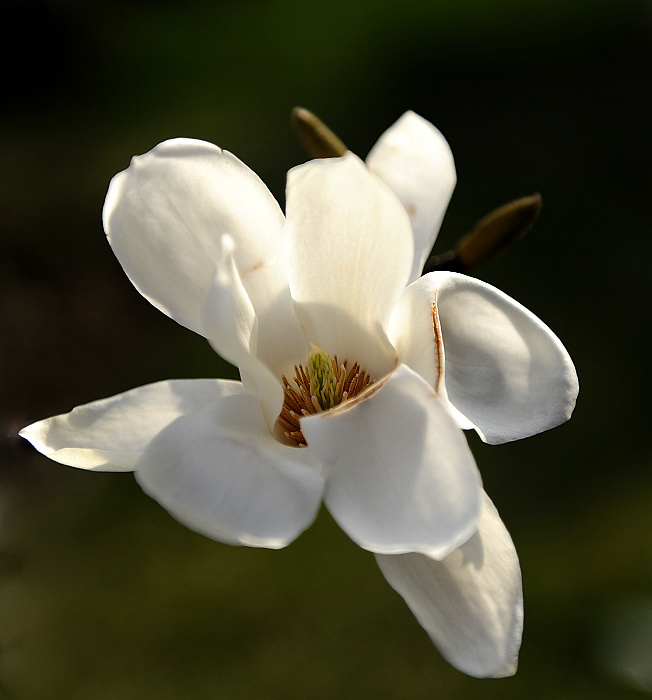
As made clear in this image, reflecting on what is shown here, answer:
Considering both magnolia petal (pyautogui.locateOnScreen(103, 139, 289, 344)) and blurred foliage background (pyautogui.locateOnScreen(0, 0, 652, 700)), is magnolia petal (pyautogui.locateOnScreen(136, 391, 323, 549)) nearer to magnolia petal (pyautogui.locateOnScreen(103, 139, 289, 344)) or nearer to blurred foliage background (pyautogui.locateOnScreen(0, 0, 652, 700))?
magnolia petal (pyautogui.locateOnScreen(103, 139, 289, 344))

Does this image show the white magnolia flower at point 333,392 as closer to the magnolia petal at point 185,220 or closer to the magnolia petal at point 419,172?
the magnolia petal at point 185,220

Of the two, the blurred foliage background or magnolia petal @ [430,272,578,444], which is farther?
the blurred foliage background

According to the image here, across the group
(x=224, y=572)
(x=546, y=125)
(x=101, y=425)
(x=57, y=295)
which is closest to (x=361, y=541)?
(x=101, y=425)

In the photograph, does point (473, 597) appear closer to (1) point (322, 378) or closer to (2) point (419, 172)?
(1) point (322, 378)

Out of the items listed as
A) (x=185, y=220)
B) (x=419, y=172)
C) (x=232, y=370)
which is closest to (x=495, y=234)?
(x=419, y=172)

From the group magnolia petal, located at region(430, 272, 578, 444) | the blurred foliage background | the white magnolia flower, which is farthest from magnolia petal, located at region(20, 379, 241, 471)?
the blurred foliage background

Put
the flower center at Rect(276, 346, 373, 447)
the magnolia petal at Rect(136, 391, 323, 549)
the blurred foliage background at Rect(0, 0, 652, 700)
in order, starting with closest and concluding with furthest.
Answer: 1. the magnolia petal at Rect(136, 391, 323, 549)
2. the flower center at Rect(276, 346, 373, 447)
3. the blurred foliage background at Rect(0, 0, 652, 700)

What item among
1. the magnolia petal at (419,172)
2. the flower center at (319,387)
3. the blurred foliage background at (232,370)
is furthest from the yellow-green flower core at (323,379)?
the blurred foliage background at (232,370)

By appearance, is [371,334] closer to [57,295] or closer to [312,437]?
[312,437]
